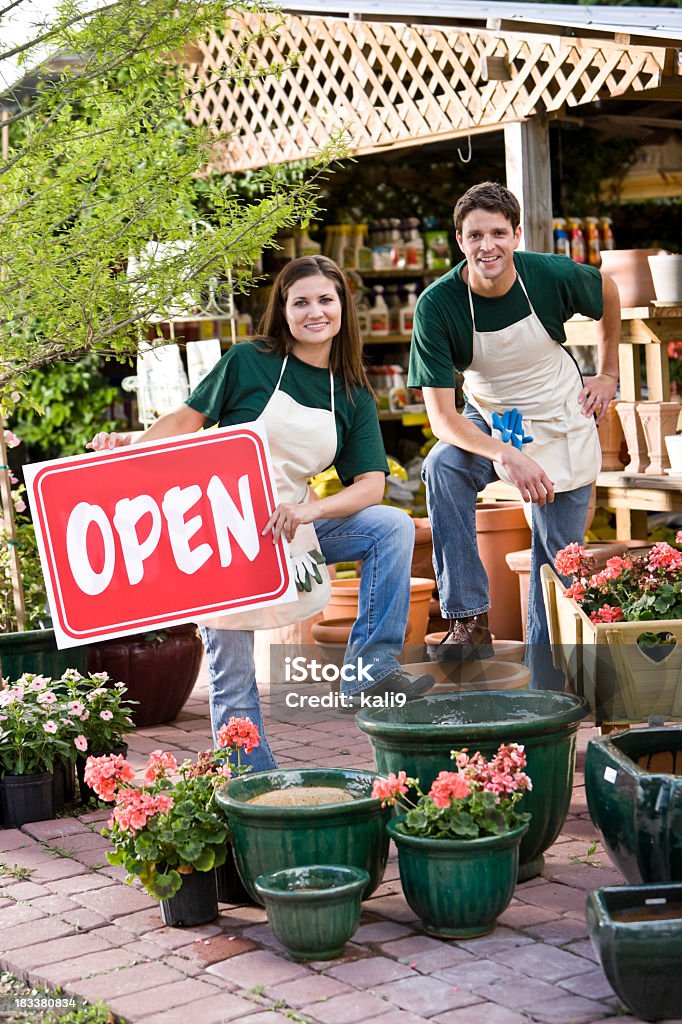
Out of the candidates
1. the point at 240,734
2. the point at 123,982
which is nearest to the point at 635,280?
the point at 240,734

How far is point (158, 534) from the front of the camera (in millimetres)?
3764

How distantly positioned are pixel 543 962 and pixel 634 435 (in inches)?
134

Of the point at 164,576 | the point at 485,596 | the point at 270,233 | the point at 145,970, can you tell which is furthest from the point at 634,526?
the point at 145,970

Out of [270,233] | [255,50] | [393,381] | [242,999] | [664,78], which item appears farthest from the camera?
[393,381]

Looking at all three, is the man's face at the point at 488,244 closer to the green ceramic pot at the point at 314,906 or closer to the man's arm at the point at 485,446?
the man's arm at the point at 485,446

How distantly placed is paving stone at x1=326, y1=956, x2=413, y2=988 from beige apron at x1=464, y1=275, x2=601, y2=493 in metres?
1.96

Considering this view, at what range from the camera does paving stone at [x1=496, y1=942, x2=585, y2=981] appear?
2949 mm

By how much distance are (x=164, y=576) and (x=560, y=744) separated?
116 cm

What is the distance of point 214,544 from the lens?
12.4 ft

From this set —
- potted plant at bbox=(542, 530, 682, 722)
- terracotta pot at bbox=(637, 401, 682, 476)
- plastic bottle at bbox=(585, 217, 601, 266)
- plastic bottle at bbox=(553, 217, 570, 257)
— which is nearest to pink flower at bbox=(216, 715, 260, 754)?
potted plant at bbox=(542, 530, 682, 722)

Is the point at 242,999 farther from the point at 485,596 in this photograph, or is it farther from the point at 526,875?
the point at 485,596

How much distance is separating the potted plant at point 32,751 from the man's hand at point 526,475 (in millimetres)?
1593

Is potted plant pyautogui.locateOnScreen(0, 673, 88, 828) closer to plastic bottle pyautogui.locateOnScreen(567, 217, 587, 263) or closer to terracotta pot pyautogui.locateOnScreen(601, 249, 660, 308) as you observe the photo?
terracotta pot pyautogui.locateOnScreen(601, 249, 660, 308)

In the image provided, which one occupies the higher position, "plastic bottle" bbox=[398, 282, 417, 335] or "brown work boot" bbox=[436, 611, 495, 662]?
"plastic bottle" bbox=[398, 282, 417, 335]
